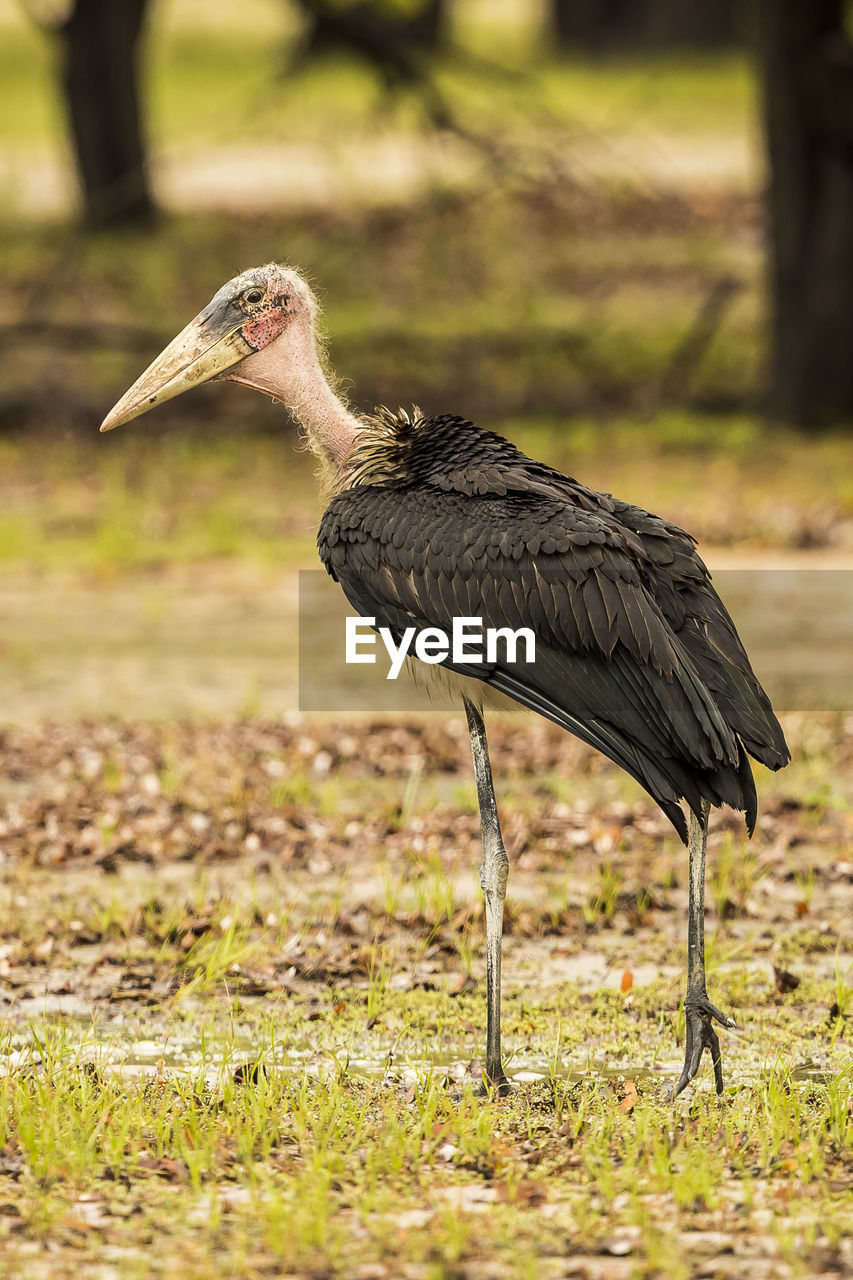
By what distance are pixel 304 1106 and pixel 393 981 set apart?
1319 mm

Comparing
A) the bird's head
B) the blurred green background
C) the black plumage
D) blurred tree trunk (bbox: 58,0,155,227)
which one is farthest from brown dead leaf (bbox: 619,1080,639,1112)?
blurred tree trunk (bbox: 58,0,155,227)

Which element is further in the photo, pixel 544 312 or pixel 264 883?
pixel 544 312

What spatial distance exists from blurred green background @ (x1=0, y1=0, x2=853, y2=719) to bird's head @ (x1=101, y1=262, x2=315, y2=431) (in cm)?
130

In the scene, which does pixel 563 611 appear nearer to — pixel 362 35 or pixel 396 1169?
pixel 396 1169

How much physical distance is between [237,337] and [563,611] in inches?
47.7

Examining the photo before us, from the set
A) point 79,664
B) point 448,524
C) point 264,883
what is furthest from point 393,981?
point 79,664

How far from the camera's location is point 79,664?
403 inches

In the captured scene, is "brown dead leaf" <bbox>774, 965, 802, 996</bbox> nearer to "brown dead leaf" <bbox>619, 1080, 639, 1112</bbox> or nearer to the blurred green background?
"brown dead leaf" <bbox>619, 1080, 639, 1112</bbox>

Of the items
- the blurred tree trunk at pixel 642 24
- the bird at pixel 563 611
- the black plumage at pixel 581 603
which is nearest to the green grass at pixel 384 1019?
the bird at pixel 563 611

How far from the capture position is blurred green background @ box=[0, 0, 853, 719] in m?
11.6

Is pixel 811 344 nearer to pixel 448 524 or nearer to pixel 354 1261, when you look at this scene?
pixel 448 524

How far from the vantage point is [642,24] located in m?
38.5

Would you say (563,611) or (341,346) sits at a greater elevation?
(341,346)

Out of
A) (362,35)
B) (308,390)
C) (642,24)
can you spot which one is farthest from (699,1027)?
(642,24)
